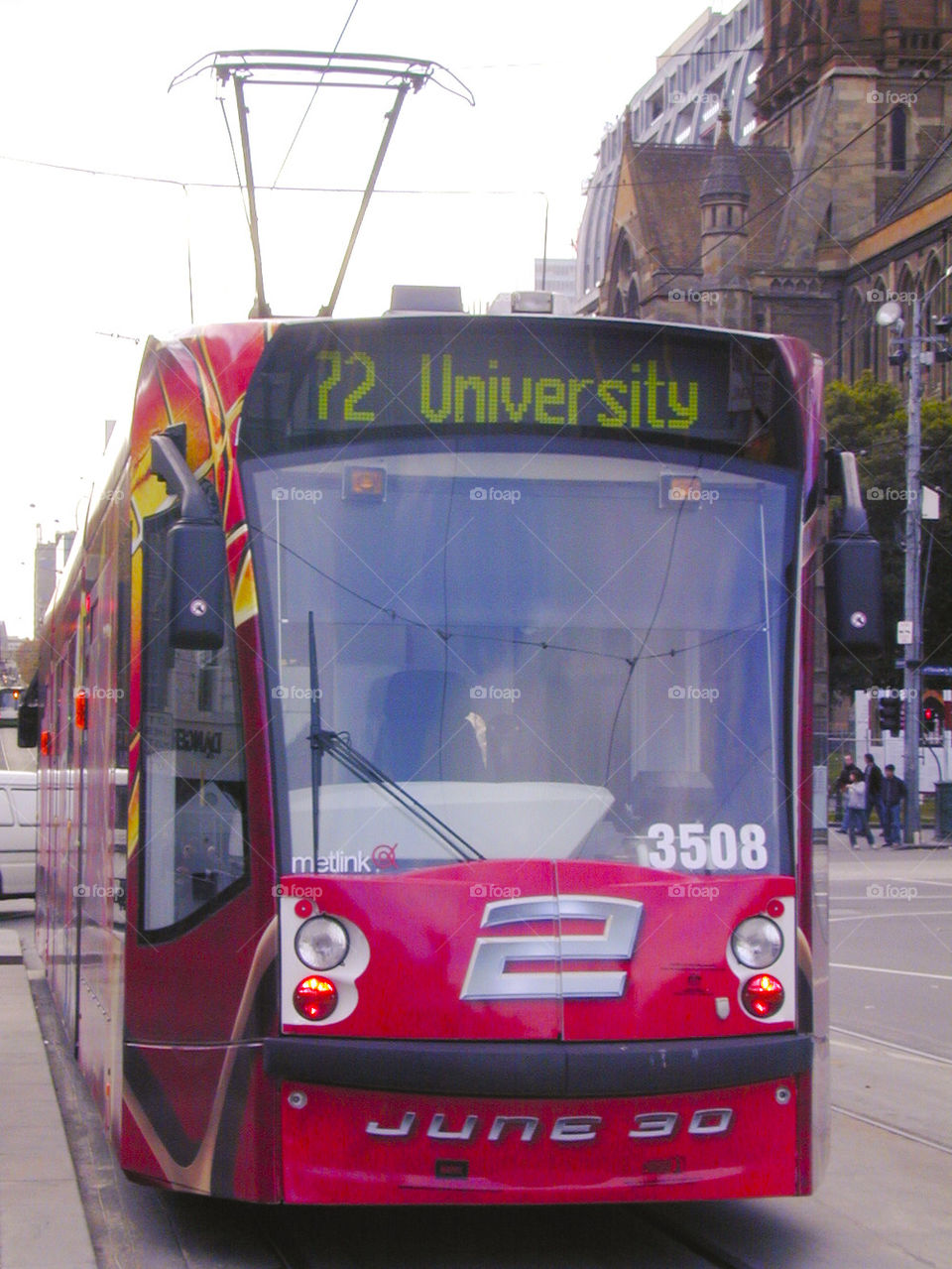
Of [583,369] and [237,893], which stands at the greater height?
[583,369]

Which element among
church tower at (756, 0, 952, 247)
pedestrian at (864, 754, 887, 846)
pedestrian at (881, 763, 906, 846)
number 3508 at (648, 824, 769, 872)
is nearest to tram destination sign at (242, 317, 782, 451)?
number 3508 at (648, 824, 769, 872)

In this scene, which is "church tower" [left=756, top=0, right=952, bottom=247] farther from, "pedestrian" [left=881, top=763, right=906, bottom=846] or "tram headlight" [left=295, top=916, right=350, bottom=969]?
"tram headlight" [left=295, top=916, right=350, bottom=969]

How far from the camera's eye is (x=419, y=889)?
5.29 metres

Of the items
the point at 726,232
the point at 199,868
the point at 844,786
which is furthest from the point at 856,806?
the point at 726,232

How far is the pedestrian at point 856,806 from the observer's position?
114 ft

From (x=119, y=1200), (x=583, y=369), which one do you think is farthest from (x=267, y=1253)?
(x=583, y=369)

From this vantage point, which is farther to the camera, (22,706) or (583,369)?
(22,706)

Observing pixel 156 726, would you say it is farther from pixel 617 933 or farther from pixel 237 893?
pixel 617 933

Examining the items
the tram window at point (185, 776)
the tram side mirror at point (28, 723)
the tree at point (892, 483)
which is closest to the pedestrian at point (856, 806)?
the tree at point (892, 483)

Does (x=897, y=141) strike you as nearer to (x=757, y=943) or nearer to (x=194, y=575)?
(x=757, y=943)

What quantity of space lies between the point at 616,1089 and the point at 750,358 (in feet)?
7.40

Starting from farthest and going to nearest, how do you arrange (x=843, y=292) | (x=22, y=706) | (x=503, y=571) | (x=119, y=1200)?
1. (x=843, y=292)
2. (x=22, y=706)
3. (x=119, y=1200)
4. (x=503, y=571)

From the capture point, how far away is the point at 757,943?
5480 mm

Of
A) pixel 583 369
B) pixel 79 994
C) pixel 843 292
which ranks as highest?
pixel 843 292
